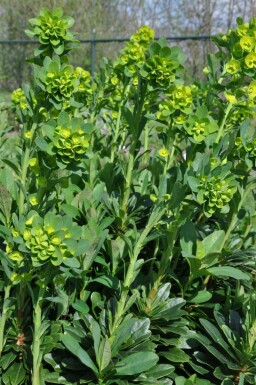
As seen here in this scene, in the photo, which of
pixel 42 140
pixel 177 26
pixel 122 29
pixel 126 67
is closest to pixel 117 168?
pixel 126 67

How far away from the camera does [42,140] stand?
1323 mm

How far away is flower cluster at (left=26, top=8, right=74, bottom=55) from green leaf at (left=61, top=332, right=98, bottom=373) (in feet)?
2.70

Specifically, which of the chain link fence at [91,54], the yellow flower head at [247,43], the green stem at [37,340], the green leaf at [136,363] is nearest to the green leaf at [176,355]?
the green leaf at [136,363]

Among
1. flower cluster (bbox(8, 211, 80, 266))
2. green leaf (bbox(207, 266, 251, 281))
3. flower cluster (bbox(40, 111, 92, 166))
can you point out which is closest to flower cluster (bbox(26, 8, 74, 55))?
flower cluster (bbox(40, 111, 92, 166))

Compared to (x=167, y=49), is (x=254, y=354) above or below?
below

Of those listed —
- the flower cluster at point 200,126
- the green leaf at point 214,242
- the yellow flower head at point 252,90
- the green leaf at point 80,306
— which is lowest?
the green leaf at point 80,306

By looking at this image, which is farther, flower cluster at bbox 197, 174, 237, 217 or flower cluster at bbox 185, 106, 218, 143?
flower cluster at bbox 185, 106, 218, 143

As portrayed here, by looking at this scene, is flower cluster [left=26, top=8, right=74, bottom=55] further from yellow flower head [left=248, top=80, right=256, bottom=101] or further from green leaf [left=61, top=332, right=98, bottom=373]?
green leaf [left=61, top=332, right=98, bottom=373]

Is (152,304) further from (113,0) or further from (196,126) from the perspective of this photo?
(113,0)

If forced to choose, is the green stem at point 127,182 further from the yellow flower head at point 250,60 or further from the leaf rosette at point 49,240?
the leaf rosette at point 49,240

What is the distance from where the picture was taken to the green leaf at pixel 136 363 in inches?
57.2

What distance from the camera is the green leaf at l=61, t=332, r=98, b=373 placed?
1.44 metres

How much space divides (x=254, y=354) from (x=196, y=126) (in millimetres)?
701

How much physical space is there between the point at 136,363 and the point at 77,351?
0.16m
